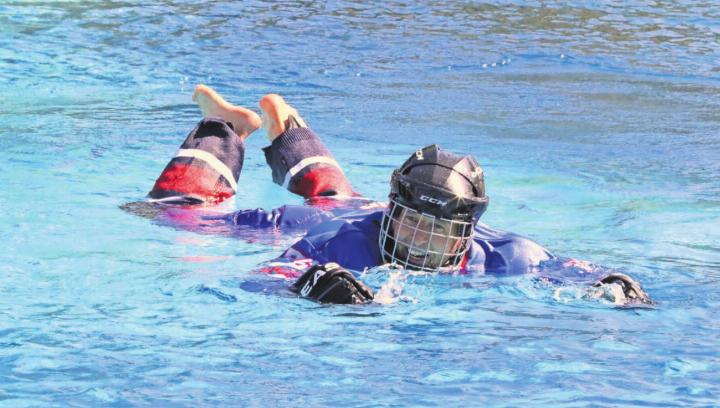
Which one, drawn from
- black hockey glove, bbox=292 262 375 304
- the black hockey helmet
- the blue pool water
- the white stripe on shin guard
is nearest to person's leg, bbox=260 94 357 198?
the white stripe on shin guard

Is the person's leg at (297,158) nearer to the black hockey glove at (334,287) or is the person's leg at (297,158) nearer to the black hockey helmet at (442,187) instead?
the black hockey helmet at (442,187)

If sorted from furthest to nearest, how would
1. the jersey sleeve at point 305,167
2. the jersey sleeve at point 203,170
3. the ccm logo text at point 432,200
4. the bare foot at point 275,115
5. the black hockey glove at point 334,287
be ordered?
the bare foot at point 275,115, the jersey sleeve at point 305,167, the jersey sleeve at point 203,170, the ccm logo text at point 432,200, the black hockey glove at point 334,287

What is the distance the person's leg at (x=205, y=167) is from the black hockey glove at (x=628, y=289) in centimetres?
291

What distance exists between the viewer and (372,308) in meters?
5.43

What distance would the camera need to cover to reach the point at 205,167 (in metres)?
7.71

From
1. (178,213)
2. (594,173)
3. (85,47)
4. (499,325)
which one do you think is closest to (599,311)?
(499,325)

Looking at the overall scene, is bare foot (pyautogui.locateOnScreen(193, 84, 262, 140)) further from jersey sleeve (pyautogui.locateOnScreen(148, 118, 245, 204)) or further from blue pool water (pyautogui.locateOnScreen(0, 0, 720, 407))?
blue pool water (pyautogui.locateOnScreen(0, 0, 720, 407))

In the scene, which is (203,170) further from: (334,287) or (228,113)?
(334,287)

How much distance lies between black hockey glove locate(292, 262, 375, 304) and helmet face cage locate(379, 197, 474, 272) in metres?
0.36

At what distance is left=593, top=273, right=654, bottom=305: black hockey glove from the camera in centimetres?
563

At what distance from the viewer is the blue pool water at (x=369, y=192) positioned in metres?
4.68

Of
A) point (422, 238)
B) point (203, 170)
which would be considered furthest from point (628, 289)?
point (203, 170)

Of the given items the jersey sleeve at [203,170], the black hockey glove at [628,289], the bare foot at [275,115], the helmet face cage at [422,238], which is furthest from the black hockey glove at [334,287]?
the bare foot at [275,115]

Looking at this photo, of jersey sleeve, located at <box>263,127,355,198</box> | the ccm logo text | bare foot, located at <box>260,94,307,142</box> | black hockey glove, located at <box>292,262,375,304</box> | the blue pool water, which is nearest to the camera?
the blue pool water
